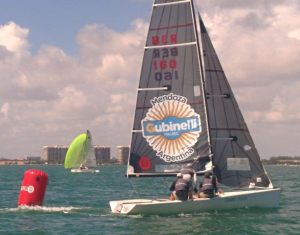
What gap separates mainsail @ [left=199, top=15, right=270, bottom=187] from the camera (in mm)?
25500

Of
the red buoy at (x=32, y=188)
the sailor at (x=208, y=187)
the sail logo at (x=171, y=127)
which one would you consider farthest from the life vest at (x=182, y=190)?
the red buoy at (x=32, y=188)

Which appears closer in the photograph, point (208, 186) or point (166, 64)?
point (208, 186)

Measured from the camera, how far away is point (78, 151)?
361 feet

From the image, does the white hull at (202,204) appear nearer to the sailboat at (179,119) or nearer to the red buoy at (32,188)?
the sailboat at (179,119)

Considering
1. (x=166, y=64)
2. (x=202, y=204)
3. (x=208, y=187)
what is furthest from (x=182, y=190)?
(x=166, y=64)

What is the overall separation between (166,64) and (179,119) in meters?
2.66

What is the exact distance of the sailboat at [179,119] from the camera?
25281 millimetres

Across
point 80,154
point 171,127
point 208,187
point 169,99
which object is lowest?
point 208,187

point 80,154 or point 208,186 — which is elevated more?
point 80,154

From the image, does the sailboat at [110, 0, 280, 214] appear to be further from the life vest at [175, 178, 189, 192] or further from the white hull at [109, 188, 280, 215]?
the life vest at [175, 178, 189, 192]

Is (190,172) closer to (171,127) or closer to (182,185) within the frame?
(182,185)

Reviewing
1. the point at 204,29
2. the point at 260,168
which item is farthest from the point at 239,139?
the point at 204,29

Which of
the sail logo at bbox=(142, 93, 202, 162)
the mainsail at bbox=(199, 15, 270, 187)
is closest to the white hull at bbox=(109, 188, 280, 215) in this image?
the mainsail at bbox=(199, 15, 270, 187)

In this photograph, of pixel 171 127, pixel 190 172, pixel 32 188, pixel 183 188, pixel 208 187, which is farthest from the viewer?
pixel 171 127
